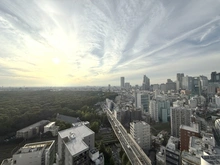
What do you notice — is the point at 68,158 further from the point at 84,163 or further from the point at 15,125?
the point at 15,125

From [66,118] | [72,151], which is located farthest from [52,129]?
[72,151]

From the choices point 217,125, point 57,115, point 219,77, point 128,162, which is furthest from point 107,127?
point 219,77

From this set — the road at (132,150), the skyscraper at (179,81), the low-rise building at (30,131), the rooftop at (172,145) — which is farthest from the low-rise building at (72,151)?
the skyscraper at (179,81)

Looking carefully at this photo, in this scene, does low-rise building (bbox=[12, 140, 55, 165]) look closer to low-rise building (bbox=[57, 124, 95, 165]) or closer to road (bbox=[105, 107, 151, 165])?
low-rise building (bbox=[57, 124, 95, 165])

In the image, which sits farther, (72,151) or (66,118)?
(66,118)

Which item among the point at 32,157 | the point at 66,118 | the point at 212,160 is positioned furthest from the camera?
the point at 66,118

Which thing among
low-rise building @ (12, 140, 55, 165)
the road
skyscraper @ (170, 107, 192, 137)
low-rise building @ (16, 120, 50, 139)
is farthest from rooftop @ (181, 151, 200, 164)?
low-rise building @ (16, 120, 50, 139)

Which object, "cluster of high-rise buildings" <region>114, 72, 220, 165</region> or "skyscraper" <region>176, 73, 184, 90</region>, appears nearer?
"cluster of high-rise buildings" <region>114, 72, 220, 165</region>

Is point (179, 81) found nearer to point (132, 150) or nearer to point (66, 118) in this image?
point (66, 118)

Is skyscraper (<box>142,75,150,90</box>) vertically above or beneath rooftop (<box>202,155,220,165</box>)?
above

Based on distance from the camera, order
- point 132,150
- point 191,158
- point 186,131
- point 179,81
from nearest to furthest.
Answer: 1. point 191,158
2. point 132,150
3. point 186,131
4. point 179,81

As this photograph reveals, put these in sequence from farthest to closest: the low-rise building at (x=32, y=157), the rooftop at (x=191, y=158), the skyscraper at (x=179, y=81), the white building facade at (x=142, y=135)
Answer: the skyscraper at (x=179, y=81) → the white building facade at (x=142, y=135) → the low-rise building at (x=32, y=157) → the rooftop at (x=191, y=158)

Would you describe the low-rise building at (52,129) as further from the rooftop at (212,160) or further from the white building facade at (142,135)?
the rooftop at (212,160)
